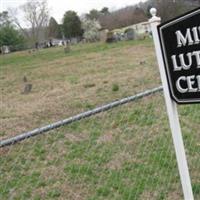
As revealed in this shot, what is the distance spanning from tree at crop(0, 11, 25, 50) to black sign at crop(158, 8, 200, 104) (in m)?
59.6

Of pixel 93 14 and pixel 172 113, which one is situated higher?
pixel 93 14

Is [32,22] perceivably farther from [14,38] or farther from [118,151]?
[118,151]

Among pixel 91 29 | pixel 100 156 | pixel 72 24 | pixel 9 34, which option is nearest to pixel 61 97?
pixel 100 156

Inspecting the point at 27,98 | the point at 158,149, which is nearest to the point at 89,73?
the point at 27,98

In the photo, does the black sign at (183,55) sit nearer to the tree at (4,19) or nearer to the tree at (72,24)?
the tree at (4,19)

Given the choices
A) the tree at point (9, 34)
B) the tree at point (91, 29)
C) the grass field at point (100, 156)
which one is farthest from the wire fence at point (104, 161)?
the tree at point (9, 34)

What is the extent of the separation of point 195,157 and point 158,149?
0.48 m

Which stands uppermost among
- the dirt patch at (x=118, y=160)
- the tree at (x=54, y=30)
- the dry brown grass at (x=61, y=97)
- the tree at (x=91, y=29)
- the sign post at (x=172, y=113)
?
the tree at (x=54, y=30)

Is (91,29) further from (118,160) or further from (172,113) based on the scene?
(172,113)

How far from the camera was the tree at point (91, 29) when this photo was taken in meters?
58.2

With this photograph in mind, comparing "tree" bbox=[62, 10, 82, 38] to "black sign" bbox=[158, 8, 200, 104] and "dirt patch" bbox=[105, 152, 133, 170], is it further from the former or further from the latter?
"black sign" bbox=[158, 8, 200, 104]

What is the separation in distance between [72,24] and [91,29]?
6522mm

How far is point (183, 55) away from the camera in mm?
2438

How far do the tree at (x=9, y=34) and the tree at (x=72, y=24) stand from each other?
6726mm
